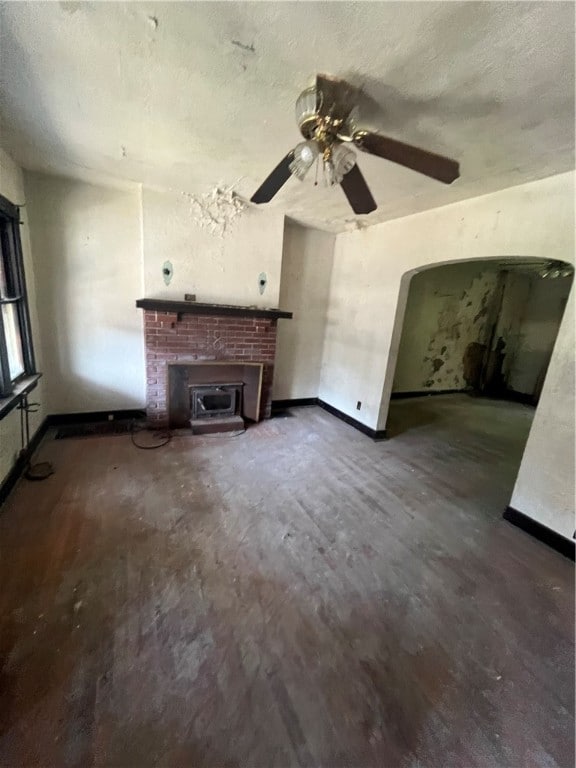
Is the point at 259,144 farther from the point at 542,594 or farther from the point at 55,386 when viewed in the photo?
the point at 542,594

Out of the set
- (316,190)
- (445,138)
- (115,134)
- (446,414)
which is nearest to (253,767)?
(445,138)

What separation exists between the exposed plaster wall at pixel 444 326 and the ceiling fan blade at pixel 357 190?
3435mm

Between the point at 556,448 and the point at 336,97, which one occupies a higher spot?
the point at 336,97

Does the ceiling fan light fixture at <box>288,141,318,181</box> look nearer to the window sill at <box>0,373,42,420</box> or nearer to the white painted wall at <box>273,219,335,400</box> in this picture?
the window sill at <box>0,373,42,420</box>

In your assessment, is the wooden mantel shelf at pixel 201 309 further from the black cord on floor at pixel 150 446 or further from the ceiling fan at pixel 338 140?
the ceiling fan at pixel 338 140

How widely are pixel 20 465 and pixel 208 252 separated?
2557 mm

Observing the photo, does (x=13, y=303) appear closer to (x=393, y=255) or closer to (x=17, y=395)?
(x=17, y=395)

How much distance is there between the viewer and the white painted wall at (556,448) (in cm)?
204

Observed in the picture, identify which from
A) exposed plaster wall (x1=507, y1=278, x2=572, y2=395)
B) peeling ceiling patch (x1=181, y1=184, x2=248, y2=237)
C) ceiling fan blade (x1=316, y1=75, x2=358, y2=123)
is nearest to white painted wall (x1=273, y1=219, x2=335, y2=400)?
peeling ceiling patch (x1=181, y1=184, x2=248, y2=237)

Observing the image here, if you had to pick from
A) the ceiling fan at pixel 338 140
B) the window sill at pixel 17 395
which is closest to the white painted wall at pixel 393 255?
the ceiling fan at pixel 338 140

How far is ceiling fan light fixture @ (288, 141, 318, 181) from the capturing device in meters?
1.42

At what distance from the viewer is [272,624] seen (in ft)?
4.88

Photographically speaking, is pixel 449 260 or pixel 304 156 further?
pixel 449 260

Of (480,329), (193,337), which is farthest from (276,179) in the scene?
(480,329)
